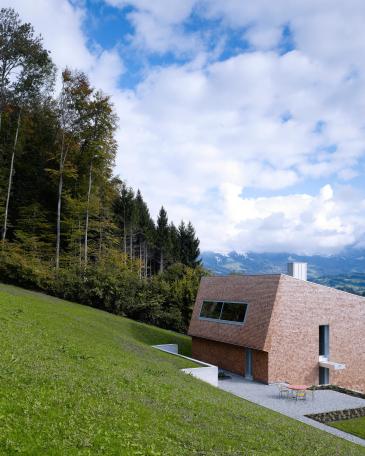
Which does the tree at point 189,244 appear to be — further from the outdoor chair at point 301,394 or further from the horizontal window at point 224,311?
the outdoor chair at point 301,394

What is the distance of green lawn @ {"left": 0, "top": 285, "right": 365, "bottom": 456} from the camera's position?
6.45 metres

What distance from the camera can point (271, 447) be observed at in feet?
28.3

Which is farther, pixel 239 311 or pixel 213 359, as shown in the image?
pixel 213 359

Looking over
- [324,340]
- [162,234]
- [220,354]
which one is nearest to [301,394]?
[324,340]

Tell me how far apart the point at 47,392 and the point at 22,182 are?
3466 cm

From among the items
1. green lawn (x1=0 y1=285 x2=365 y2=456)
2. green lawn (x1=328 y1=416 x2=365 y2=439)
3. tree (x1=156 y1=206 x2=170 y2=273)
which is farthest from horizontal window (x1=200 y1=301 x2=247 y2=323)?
tree (x1=156 y1=206 x2=170 y2=273)

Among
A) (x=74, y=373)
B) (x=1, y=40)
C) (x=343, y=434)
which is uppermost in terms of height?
(x=1, y=40)

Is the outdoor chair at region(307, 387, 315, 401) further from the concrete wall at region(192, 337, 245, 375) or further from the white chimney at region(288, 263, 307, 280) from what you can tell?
the white chimney at region(288, 263, 307, 280)

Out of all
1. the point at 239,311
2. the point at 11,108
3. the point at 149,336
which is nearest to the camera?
the point at 239,311

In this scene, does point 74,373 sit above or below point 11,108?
below

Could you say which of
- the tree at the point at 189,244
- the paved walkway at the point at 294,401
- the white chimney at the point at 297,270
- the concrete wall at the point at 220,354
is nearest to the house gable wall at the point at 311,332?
the paved walkway at the point at 294,401

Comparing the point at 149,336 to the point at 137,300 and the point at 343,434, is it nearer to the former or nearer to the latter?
the point at 137,300

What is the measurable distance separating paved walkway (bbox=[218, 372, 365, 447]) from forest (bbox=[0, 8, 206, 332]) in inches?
619

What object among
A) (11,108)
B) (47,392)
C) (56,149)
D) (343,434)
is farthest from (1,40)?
(343,434)
